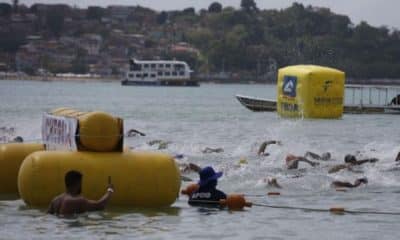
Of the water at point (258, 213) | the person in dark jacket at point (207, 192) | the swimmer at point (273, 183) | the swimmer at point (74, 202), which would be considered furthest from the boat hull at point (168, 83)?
the swimmer at point (74, 202)

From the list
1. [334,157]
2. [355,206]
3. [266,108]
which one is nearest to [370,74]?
[266,108]

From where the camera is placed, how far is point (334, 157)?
29.2 m

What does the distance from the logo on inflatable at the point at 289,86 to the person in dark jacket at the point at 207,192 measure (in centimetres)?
3207

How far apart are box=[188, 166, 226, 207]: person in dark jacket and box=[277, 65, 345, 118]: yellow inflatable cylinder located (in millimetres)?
31376

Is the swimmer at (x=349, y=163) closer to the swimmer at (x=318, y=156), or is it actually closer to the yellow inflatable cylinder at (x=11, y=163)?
the swimmer at (x=318, y=156)

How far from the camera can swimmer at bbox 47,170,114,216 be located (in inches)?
663

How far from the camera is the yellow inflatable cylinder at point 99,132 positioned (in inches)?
682

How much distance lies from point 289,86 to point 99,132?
34.2 meters

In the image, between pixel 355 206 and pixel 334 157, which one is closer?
pixel 355 206

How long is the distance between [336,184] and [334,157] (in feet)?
23.1

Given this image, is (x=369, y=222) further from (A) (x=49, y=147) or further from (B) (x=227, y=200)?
(A) (x=49, y=147)

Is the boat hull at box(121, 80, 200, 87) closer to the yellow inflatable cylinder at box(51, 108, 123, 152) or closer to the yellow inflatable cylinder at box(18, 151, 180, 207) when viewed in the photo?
the yellow inflatable cylinder at box(18, 151, 180, 207)

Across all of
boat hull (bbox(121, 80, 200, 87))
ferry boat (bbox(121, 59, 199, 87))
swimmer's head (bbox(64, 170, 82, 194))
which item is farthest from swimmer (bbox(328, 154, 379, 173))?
boat hull (bbox(121, 80, 200, 87))

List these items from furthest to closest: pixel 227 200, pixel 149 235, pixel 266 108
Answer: pixel 266 108
pixel 227 200
pixel 149 235
